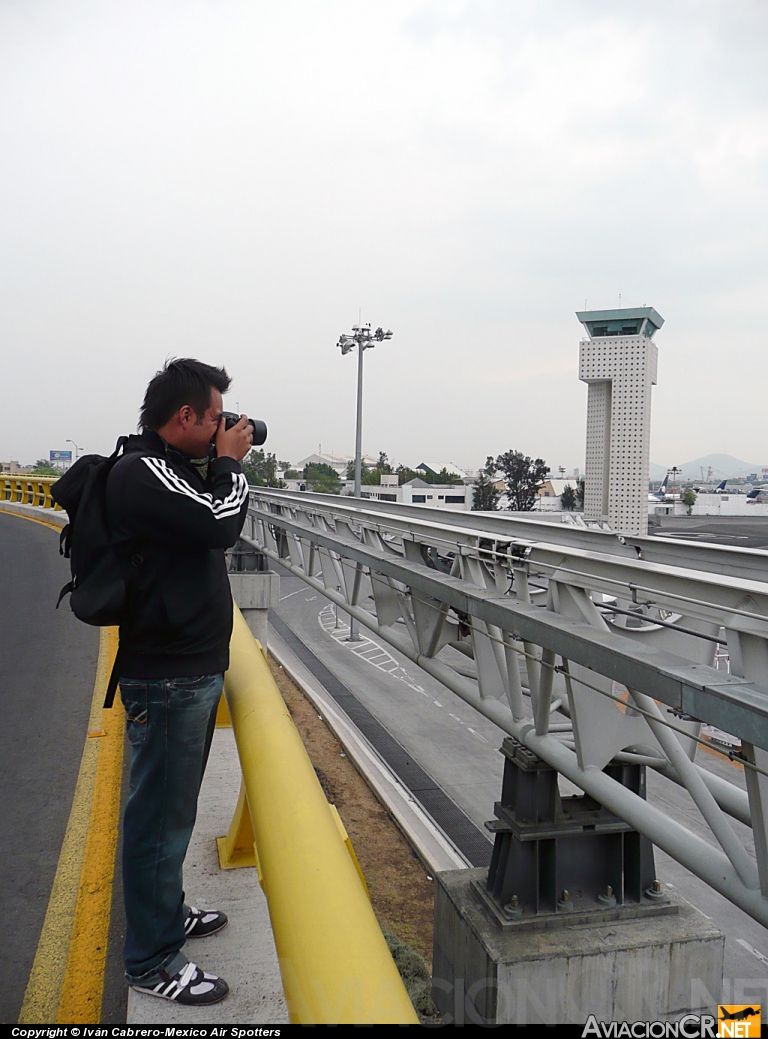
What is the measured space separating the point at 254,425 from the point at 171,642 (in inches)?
34.4

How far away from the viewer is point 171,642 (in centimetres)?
241

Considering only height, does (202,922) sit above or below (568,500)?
below

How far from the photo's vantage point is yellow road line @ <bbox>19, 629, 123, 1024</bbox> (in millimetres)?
2826

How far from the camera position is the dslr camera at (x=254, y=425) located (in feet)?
8.68

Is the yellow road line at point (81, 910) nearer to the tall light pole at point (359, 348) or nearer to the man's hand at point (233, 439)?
the man's hand at point (233, 439)

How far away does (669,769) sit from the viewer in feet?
15.1

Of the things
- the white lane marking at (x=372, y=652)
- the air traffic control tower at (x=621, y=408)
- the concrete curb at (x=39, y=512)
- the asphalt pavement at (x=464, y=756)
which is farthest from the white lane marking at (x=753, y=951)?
the air traffic control tower at (x=621, y=408)

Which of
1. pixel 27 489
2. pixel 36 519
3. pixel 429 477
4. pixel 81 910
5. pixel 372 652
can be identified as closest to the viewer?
pixel 81 910

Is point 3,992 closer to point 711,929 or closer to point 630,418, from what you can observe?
point 711,929

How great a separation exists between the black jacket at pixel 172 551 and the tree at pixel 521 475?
10129 cm

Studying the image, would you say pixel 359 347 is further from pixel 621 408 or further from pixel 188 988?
pixel 621 408

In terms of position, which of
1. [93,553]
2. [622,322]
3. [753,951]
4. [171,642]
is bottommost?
[753,951]

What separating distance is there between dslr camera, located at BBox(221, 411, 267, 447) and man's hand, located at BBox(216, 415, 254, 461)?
0.7 inches

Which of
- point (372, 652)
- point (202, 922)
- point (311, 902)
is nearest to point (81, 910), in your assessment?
point (202, 922)
